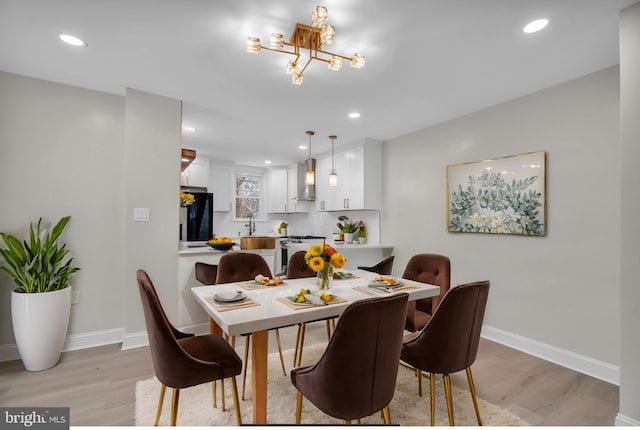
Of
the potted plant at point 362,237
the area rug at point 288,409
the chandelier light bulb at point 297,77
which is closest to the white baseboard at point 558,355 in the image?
the area rug at point 288,409

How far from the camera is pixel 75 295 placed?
2879mm

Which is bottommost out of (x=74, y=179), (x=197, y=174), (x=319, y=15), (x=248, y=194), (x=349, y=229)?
(x=349, y=229)

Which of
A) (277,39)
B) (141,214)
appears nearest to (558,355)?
(277,39)

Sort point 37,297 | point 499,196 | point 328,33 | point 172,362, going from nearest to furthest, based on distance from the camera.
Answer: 1. point 172,362
2. point 328,33
3. point 37,297
4. point 499,196

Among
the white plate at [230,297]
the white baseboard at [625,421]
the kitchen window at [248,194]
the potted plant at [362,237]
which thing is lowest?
the white baseboard at [625,421]

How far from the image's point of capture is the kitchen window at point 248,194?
6.56 metres

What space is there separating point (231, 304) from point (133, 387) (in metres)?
1.22

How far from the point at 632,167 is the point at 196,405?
298 cm

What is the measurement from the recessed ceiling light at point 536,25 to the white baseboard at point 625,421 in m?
2.34

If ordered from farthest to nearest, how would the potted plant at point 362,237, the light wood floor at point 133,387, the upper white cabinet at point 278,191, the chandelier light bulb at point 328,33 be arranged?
the upper white cabinet at point 278,191, the potted plant at point 362,237, the light wood floor at point 133,387, the chandelier light bulb at point 328,33

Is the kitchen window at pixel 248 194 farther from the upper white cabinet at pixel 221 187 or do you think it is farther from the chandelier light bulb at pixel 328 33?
the chandelier light bulb at pixel 328 33

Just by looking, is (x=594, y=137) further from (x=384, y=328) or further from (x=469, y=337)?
(x=384, y=328)

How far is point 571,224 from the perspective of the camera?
8.71 ft

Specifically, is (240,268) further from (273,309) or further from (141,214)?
(141,214)
